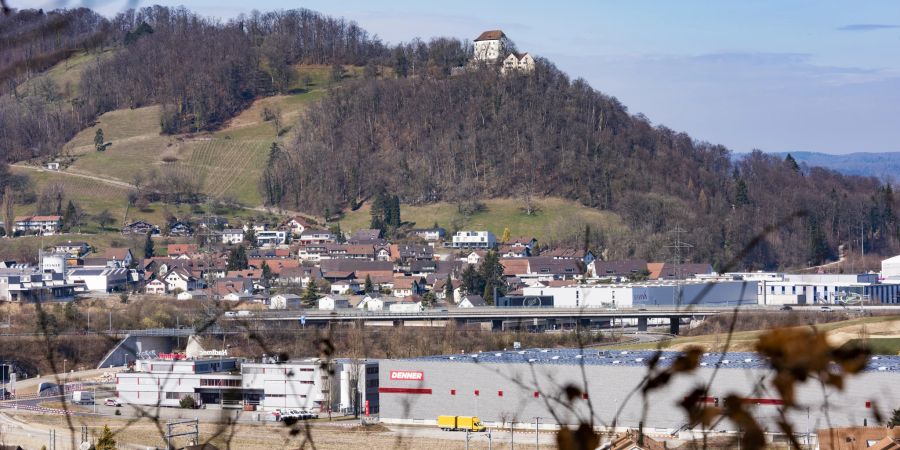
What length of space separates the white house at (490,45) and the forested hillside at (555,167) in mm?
3881

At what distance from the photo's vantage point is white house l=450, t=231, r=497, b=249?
61.3 meters

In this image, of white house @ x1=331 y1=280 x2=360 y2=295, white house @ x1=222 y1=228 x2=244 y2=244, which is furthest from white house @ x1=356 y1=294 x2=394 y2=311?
white house @ x1=222 y1=228 x2=244 y2=244

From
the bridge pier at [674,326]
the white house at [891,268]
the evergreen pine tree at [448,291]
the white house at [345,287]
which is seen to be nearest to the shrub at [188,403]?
the bridge pier at [674,326]

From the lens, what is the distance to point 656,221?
64500mm

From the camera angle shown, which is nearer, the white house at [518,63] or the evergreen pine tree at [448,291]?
the evergreen pine tree at [448,291]

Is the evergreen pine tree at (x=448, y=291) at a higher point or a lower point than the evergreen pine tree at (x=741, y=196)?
lower

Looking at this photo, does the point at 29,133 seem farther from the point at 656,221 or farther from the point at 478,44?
the point at 656,221

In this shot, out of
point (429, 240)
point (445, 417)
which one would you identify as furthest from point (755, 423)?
point (429, 240)

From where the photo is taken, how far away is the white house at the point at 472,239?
6134cm

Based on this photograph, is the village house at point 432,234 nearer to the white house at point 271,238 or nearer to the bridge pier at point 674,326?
the white house at point 271,238

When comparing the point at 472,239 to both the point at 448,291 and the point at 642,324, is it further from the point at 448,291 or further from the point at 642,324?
the point at 642,324

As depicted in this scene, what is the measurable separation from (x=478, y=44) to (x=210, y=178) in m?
20.2

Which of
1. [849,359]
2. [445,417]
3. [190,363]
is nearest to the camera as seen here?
[849,359]

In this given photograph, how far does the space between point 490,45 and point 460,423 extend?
59059 mm
